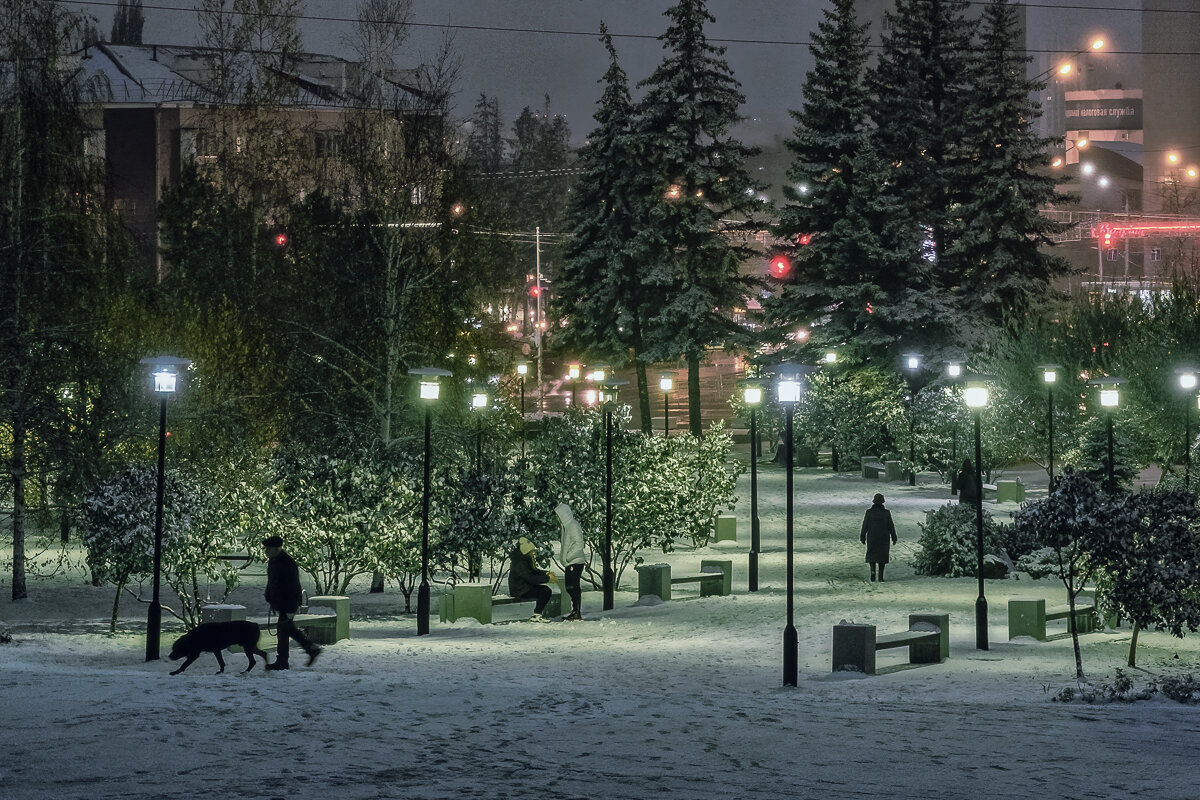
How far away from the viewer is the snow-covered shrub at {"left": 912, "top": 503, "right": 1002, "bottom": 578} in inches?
1046

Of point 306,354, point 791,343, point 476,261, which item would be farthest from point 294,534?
point 791,343

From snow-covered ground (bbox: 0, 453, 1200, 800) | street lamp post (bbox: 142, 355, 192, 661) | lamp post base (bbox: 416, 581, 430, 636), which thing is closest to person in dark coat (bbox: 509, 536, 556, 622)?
snow-covered ground (bbox: 0, 453, 1200, 800)

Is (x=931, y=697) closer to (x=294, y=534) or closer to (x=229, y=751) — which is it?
(x=229, y=751)

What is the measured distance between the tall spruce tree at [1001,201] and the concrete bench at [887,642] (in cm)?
3972

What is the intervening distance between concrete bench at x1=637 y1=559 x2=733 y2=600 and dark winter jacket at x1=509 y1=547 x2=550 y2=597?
2521mm

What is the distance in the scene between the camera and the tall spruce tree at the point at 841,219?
56.0 meters

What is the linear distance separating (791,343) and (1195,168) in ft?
249

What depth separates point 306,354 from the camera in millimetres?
33562

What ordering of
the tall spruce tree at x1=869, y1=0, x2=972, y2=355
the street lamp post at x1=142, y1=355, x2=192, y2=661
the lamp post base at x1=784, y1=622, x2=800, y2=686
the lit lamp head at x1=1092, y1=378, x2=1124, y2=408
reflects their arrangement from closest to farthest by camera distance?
1. the lamp post base at x1=784, y1=622, x2=800, y2=686
2. the street lamp post at x1=142, y1=355, x2=192, y2=661
3. the lit lamp head at x1=1092, y1=378, x2=1124, y2=408
4. the tall spruce tree at x1=869, y1=0, x2=972, y2=355

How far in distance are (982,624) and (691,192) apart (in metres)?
41.9

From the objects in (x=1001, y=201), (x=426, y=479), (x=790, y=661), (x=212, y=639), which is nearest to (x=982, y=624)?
(x=790, y=661)

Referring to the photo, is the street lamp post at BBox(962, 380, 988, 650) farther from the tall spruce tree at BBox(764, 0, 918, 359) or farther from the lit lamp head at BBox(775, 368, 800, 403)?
the tall spruce tree at BBox(764, 0, 918, 359)

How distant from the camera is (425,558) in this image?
2222 centimetres

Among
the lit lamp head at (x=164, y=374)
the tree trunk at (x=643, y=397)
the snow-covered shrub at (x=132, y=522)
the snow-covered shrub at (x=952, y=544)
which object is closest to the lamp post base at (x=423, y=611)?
the snow-covered shrub at (x=132, y=522)
